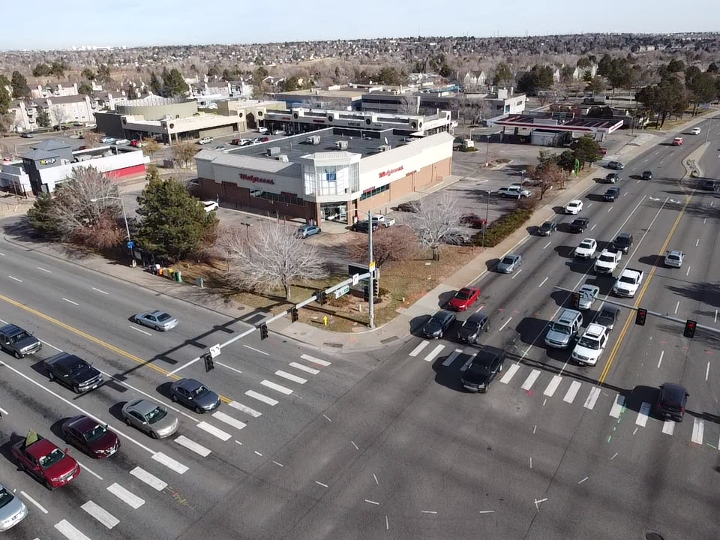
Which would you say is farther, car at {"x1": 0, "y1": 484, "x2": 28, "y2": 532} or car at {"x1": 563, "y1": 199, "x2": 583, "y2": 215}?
car at {"x1": 563, "y1": 199, "x2": 583, "y2": 215}

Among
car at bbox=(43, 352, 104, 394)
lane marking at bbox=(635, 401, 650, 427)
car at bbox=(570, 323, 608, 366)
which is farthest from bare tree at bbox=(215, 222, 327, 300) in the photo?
lane marking at bbox=(635, 401, 650, 427)

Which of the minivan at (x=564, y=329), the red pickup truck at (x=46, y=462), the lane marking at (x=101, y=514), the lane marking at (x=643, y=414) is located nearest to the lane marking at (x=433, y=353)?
the minivan at (x=564, y=329)

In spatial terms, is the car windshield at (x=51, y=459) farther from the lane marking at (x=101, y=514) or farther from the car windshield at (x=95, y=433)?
the lane marking at (x=101, y=514)

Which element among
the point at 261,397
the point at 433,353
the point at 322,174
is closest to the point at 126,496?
the point at 261,397

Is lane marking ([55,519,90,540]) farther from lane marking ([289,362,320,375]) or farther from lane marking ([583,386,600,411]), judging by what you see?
lane marking ([583,386,600,411])

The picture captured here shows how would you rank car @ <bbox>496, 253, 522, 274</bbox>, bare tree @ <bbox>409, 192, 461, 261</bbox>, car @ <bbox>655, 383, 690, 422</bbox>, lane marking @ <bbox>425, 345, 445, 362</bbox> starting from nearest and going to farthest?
1. car @ <bbox>655, 383, 690, 422</bbox>
2. lane marking @ <bbox>425, 345, 445, 362</bbox>
3. car @ <bbox>496, 253, 522, 274</bbox>
4. bare tree @ <bbox>409, 192, 461, 261</bbox>

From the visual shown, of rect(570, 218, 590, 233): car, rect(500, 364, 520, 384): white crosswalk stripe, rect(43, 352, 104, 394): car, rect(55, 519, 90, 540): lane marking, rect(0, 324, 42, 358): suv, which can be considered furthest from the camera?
rect(570, 218, 590, 233): car

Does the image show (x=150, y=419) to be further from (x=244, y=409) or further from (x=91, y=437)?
(x=244, y=409)
